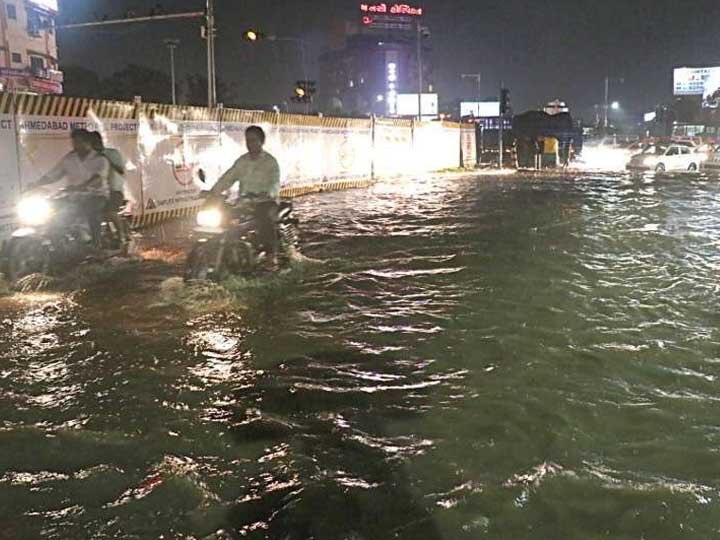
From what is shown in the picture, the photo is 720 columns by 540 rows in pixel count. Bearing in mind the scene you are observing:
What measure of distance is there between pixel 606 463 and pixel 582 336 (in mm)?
2735

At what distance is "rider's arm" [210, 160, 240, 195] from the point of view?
9109mm

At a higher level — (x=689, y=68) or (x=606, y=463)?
(x=689, y=68)

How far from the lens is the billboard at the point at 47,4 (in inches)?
1847

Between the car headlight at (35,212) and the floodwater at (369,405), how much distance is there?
1.11 m

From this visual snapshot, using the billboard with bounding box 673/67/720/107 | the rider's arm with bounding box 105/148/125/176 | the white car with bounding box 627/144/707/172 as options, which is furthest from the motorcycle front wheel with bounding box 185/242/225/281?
the billboard with bounding box 673/67/720/107

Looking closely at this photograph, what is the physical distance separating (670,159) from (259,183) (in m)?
29.9

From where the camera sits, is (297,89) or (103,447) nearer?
(103,447)

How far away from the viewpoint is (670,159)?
34375 millimetres

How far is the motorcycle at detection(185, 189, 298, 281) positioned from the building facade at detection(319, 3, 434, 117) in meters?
100

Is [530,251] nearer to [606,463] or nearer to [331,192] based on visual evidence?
[606,463]

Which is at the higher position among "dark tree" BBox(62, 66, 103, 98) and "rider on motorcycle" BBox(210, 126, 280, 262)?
"dark tree" BBox(62, 66, 103, 98)

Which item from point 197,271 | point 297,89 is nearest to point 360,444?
point 197,271

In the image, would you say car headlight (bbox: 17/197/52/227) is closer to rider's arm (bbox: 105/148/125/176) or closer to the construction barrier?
rider's arm (bbox: 105/148/125/176)

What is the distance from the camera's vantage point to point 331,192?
23.5 metres
